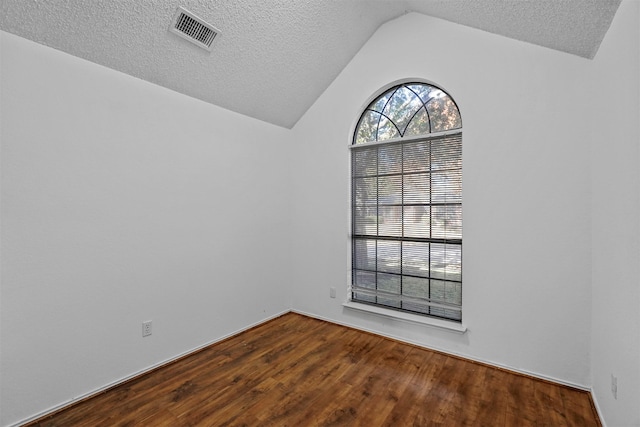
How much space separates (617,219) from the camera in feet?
5.03

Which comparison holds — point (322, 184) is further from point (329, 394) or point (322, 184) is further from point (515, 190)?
point (329, 394)

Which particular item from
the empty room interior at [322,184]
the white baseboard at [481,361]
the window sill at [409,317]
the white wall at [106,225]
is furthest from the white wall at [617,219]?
the white wall at [106,225]

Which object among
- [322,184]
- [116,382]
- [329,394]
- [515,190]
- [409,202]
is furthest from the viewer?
[322,184]

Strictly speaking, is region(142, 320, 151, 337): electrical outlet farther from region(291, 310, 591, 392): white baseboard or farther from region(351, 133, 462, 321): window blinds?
region(351, 133, 462, 321): window blinds

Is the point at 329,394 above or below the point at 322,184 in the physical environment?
below

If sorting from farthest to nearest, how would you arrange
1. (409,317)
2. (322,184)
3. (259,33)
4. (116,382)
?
(322,184)
(409,317)
(259,33)
(116,382)

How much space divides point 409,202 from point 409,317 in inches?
44.3

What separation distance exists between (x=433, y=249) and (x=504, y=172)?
0.90m

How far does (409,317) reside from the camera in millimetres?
2812

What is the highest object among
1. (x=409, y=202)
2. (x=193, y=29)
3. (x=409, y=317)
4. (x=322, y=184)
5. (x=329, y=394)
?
(x=193, y=29)

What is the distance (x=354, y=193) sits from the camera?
331 cm

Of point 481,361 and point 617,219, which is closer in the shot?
point 617,219

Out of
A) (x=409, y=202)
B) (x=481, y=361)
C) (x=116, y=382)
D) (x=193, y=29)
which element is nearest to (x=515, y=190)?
(x=409, y=202)

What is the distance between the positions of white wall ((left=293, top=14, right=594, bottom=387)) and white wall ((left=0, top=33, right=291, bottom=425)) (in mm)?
1795
